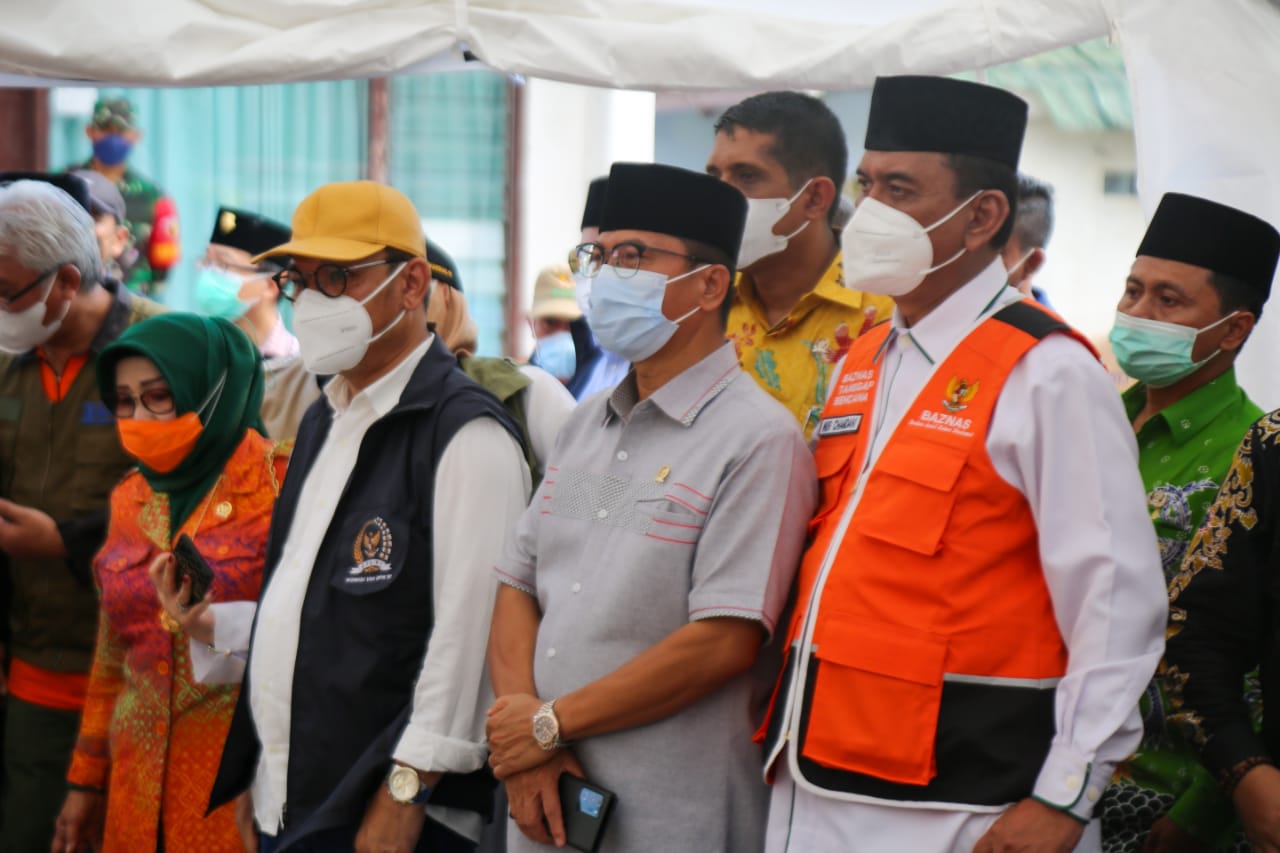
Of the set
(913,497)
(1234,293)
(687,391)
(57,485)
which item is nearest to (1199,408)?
(1234,293)

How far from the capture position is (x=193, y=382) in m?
3.43

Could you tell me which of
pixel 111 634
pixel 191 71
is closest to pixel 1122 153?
pixel 191 71

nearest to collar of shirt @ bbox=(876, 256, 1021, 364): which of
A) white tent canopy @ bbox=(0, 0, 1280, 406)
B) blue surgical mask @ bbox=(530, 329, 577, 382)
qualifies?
white tent canopy @ bbox=(0, 0, 1280, 406)

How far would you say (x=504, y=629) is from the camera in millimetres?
2842

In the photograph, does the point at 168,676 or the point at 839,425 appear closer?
the point at 839,425

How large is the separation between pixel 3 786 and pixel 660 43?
9.37 feet

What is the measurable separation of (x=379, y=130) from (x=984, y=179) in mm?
7321

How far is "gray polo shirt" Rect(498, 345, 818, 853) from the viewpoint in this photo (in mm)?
2572

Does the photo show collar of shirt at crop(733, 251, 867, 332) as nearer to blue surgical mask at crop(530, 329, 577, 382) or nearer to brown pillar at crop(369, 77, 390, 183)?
blue surgical mask at crop(530, 329, 577, 382)

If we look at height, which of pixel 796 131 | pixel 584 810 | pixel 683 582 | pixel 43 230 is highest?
pixel 796 131

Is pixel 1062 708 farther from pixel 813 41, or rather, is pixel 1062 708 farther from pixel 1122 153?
pixel 1122 153

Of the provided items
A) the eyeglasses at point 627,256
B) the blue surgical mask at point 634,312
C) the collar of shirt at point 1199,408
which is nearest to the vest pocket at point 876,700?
the blue surgical mask at point 634,312

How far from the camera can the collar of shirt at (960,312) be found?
8.23 ft

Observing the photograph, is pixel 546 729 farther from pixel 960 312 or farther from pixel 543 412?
pixel 543 412
